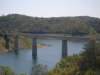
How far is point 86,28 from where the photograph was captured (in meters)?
194

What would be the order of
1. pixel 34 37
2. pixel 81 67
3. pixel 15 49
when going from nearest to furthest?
pixel 81 67, pixel 34 37, pixel 15 49

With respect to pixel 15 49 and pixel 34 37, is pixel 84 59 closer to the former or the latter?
pixel 34 37

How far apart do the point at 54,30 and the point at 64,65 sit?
144017 millimetres

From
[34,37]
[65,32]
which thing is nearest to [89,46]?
[34,37]

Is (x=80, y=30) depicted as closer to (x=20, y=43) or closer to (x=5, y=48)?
Answer: (x=20, y=43)

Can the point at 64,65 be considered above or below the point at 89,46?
below

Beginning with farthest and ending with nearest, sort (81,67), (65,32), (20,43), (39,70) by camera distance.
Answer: (65,32) → (20,43) → (81,67) → (39,70)

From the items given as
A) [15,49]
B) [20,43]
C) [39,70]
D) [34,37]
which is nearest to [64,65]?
[39,70]

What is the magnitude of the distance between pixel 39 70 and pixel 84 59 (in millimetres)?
13295

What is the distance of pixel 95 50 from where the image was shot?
169 ft

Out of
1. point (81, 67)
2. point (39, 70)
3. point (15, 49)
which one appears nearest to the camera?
point (39, 70)

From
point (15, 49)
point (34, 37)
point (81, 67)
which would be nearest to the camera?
point (81, 67)

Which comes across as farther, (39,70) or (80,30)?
(80,30)

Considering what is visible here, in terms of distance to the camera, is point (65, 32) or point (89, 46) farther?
point (65, 32)
